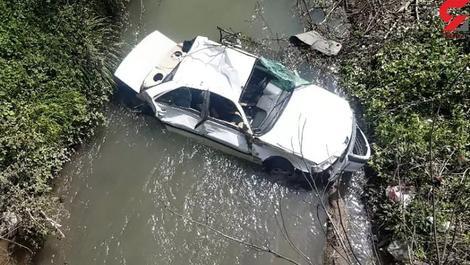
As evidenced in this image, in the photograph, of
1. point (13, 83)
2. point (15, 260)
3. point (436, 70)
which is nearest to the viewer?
point (15, 260)

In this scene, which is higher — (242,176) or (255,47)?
(255,47)

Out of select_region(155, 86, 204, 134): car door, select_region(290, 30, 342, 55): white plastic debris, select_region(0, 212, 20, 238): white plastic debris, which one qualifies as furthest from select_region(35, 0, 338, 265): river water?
select_region(290, 30, 342, 55): white plastic debris

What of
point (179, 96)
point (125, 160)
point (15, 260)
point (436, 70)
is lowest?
point (15, 260)

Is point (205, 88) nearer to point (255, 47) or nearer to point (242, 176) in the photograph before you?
point (242, 176)

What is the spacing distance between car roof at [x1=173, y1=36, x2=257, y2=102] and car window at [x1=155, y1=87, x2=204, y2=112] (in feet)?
0.50

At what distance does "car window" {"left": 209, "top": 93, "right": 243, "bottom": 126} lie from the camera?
28.6ft

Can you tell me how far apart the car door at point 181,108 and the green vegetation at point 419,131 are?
11.8 ft

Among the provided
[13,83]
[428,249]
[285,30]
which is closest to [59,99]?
[13,83]

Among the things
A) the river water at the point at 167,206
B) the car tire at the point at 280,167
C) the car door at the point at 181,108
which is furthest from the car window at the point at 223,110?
the river water at the point at 167,206

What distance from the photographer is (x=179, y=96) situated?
8.97 meters

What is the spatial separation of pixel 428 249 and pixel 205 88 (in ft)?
15.9

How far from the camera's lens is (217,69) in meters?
9.05

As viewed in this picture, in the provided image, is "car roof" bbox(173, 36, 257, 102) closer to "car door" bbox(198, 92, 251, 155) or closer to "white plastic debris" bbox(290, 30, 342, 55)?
"car door" bbox(198, 92, 251, 155)

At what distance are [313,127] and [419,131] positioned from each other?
2.22 meters
